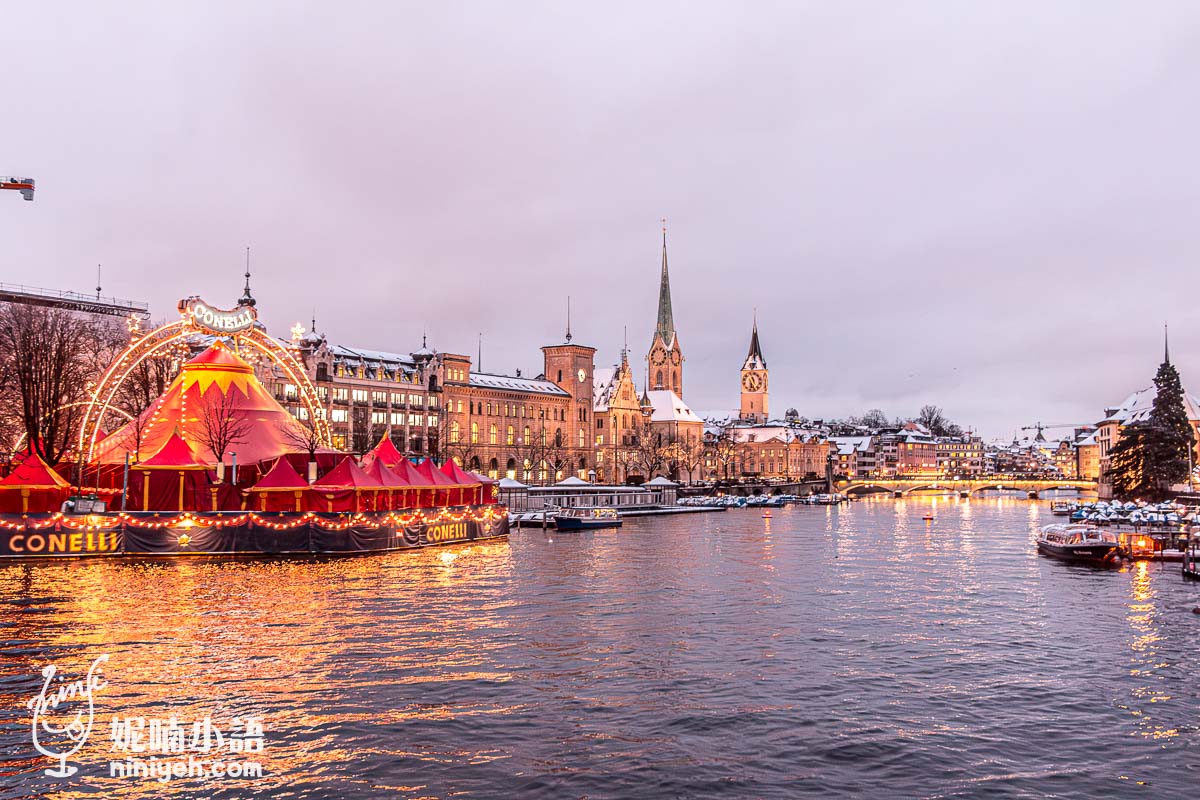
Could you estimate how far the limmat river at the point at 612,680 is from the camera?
62.6ft

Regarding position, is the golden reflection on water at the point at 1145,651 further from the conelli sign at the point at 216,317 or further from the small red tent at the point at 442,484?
the conelli sign at the point at 216,317

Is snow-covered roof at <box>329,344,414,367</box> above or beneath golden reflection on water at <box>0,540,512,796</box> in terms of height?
above

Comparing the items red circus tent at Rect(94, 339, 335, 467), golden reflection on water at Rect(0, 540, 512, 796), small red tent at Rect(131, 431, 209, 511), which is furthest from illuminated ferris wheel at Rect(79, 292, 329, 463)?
golden reflection on water at Rect(0, 540, 512, 796)

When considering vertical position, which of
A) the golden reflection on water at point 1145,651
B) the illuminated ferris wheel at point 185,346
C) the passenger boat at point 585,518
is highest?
the illuminated ferris wheel at point 185,346

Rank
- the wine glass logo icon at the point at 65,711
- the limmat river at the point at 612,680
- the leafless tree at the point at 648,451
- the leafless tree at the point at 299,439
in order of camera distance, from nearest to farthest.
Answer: the limmat river at the point at 612,680 → the wine glass logo icon at the point at 65,711 → the leafless tree at the point at 299,439 → the leafless tree at the point at 648,451

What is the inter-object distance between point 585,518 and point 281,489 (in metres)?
38.6

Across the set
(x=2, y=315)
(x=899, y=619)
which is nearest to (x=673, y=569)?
(x=899, y=619)

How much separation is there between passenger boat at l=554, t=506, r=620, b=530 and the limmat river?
36.7 m

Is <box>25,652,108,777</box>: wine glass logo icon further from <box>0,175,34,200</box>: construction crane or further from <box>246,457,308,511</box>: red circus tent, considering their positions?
<box>0,175,34,200</box>: construction crane

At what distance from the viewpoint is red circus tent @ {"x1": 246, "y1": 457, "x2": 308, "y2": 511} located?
53719mm

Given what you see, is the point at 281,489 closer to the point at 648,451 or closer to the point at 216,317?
the point at 216,317

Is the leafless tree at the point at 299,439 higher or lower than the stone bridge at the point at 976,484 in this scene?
higher

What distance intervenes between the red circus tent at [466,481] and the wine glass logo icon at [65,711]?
40655mm

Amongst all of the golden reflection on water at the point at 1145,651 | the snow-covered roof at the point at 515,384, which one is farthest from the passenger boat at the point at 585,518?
the snow-covered roof at the point at 515,384
